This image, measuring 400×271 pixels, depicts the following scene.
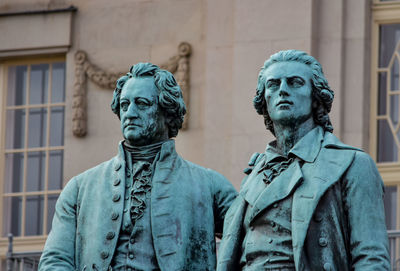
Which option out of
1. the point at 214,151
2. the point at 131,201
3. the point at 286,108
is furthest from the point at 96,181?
the point at 214,151

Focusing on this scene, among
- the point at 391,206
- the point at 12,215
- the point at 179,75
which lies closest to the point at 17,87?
the point at 12,215

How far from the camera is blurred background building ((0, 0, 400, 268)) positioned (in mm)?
28891

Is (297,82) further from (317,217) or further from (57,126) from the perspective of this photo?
(57,126)

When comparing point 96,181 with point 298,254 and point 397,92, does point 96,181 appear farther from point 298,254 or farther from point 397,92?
point 397,92

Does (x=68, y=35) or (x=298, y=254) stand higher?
(x=68, y=35)

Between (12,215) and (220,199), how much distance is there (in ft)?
35.5

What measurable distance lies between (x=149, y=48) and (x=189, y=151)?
1306 mm

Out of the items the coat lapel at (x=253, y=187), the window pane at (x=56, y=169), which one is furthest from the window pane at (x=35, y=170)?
the coat lapel at (x=253, y=187)

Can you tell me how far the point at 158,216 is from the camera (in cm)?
1973

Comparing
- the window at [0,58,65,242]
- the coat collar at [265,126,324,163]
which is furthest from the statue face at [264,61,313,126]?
the window at [0,58,65,242]

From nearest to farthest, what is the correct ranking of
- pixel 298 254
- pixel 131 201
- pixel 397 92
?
pixel 298 254
pixel 131 201
pixel 397 92

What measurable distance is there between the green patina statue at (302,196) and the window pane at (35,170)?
449 inches

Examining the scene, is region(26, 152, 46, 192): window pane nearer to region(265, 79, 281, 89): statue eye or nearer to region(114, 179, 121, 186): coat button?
region(114, 179, 121, 186): coat button

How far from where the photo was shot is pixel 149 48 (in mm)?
30062
